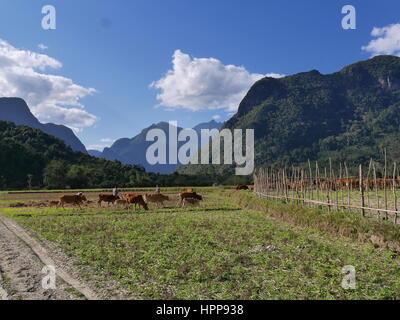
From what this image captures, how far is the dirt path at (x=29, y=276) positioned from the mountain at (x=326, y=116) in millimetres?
65987

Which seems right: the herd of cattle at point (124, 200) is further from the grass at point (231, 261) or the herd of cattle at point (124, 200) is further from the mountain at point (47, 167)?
the mountain at point (47, 167)

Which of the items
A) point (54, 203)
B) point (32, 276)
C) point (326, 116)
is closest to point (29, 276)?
point (32, 276)

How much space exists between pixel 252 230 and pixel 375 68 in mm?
173234

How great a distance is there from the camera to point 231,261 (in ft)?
29.2

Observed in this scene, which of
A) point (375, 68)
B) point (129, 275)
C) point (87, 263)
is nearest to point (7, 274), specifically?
point (87, 263)

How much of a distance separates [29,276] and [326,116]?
13168cm

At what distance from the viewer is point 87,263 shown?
894cm

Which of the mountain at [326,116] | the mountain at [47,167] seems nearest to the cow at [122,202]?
the mountain at [47,167]

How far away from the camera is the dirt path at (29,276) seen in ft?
21.5

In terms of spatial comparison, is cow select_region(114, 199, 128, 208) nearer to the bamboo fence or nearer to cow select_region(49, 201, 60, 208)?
cow select_region(49, 201, 60, 208)

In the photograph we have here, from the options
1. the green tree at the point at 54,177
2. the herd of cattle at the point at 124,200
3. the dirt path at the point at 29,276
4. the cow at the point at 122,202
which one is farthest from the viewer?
the green tree at the point at 54,177

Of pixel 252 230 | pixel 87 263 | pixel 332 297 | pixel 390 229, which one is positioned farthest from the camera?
pixel 252 230

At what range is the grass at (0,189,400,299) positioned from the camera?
6.62 metres
